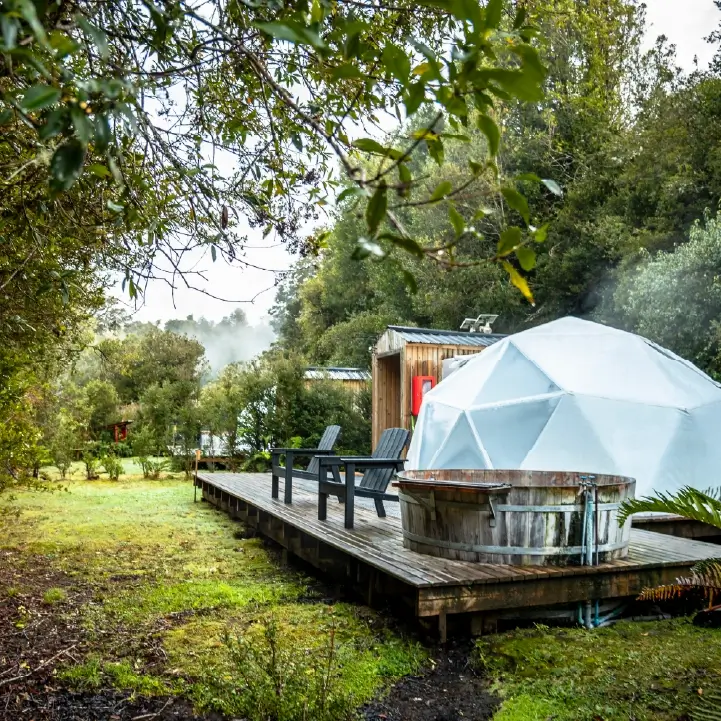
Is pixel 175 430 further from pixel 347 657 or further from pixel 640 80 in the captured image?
pixel 640 80

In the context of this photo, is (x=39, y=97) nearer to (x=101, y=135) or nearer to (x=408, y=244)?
(x=101, y=135)

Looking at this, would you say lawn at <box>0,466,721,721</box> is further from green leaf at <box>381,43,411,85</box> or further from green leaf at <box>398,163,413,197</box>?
green leaf at <box>381,43,411,85</box>

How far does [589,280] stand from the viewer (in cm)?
1967

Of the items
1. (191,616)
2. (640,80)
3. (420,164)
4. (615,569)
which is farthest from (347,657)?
(420,164)

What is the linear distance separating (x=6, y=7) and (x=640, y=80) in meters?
24.4

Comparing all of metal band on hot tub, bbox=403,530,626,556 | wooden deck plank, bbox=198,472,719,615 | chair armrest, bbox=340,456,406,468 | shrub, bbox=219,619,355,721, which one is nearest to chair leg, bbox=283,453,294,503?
wooden deck plank, bbox=198,472,719,615

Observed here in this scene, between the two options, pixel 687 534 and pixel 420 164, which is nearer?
pixel 687 534

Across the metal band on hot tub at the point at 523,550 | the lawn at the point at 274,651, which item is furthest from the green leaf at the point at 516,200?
the metal band on hot tub at the point at 523,550

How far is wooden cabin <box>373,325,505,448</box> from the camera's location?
13.4m

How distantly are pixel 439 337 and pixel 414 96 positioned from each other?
13.1 m

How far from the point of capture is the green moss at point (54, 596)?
5055mm

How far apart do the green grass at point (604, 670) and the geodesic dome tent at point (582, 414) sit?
3.46 meters

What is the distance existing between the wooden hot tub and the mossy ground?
0.89 meters

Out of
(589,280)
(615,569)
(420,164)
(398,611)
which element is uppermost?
(420,164)
